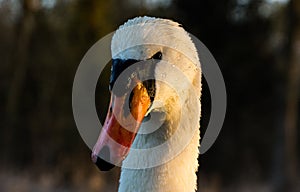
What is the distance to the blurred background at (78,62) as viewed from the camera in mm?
15852

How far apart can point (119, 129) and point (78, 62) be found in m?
13.9

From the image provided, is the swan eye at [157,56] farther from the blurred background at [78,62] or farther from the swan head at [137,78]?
the blurred background at [78,62]

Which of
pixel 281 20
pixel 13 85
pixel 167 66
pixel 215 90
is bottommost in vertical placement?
pixel 13 85

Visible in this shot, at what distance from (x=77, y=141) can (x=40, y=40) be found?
2.71m

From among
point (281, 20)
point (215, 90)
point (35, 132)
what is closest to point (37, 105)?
point (35, 132)

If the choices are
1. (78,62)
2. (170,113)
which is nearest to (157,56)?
(170,113)

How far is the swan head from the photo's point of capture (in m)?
2.55

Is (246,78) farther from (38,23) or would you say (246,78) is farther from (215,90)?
(215,90)

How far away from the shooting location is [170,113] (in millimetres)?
2822

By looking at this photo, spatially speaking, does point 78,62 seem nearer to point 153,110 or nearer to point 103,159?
point 153,110

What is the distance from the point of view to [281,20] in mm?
17312

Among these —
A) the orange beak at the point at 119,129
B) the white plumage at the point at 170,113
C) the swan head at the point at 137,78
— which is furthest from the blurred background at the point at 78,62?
the orange beak at the point at 119,129

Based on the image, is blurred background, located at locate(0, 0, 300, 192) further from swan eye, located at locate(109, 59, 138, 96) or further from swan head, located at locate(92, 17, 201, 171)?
swan eye, located at locate(109, 59, 138, 96)

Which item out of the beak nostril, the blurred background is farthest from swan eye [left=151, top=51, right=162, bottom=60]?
the blurred background
